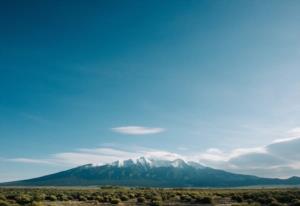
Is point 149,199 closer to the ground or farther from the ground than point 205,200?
farther from the ground

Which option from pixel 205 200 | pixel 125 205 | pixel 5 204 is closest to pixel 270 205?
pixel 205 200

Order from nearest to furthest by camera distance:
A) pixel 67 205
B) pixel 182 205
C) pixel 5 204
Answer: pixel 5 204, pixel 67 205, pixel 182 205

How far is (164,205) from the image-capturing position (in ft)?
112

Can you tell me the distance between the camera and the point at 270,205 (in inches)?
1303

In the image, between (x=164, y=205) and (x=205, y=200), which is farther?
(x=205, y=200)

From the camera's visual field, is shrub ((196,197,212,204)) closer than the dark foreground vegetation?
No

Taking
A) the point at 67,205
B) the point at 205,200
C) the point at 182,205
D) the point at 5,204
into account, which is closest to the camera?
the point at 5,204

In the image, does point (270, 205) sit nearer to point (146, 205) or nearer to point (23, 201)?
point (146, 205)

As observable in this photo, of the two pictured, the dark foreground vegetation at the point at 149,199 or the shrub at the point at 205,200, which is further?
the shrub at the point at 205,200

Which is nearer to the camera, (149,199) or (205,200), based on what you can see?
(205,200)

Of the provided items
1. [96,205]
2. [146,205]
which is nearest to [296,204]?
[146,205]

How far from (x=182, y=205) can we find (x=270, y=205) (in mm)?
Result: 8086

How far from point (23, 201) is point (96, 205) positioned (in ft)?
25.7

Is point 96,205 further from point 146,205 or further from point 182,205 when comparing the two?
point 182,205
